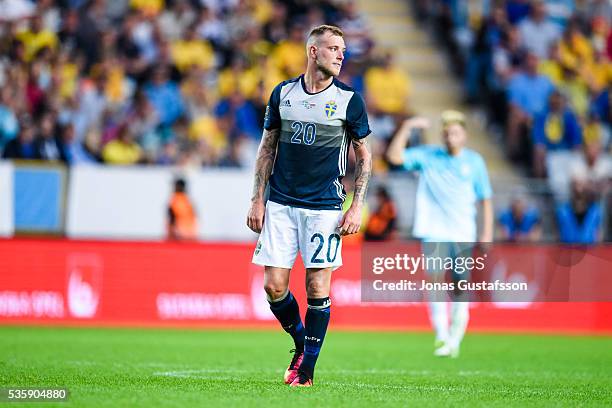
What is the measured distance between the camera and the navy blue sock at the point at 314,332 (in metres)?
8.81

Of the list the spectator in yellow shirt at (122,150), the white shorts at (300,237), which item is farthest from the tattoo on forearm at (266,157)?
the spectator in yellow shirt at (122,150)

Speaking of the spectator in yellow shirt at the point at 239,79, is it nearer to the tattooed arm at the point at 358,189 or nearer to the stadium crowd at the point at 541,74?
the stadium crowd at the point at 541,74

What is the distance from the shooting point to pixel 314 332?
8.84 metres

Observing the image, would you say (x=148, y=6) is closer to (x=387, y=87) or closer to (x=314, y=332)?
(x=387, y=87)

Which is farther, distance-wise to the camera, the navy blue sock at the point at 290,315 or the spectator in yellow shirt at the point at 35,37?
the spectator in yellow shirt at the point at 35,37

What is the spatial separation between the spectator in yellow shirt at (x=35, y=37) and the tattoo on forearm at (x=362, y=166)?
13.1m

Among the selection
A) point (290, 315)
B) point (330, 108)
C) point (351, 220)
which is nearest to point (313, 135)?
point (330, 108)

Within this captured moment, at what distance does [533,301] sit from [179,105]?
714 cm

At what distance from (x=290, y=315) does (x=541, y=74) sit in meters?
16.0

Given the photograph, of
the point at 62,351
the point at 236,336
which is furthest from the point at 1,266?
the point at 62,351

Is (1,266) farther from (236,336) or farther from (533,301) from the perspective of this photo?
(533,301)

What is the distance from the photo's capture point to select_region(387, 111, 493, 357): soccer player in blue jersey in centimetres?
1291

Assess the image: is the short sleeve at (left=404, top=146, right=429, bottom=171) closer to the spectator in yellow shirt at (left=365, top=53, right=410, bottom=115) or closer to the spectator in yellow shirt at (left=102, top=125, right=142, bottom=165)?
the spectator in yellow shirt at (left=102, top=125, right=142, bottom=165)

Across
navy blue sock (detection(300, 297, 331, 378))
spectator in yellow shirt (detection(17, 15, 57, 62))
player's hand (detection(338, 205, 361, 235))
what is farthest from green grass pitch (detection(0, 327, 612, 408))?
spectator in yellow shirt (detection(17, 15, 57, 62))
